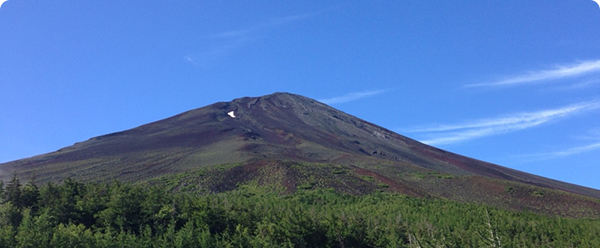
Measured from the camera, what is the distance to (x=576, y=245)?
29688 millimetres

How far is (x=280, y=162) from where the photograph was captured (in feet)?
170

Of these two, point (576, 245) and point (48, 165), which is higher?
point (48, 165)

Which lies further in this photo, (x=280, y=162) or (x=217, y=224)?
(x=280, y=162)

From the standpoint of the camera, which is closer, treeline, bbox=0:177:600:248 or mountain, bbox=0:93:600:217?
treeline, bbox=0:177:600:248

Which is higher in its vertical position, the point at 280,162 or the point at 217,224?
the point at 280,162

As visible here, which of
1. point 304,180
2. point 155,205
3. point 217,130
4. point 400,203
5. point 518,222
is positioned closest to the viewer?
point 155,205

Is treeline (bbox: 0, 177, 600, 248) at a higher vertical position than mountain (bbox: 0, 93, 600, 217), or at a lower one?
lower

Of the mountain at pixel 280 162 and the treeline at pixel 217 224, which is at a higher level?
the mountain at pixel 280 162

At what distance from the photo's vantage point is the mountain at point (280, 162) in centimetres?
4859

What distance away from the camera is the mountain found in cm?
4859

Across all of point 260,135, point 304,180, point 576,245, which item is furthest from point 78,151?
point 576,245

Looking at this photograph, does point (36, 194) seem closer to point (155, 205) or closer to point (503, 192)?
point (155, 205)

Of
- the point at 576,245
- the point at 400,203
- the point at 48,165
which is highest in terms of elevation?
the point at 48,165

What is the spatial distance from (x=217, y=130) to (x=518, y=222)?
170 ft
